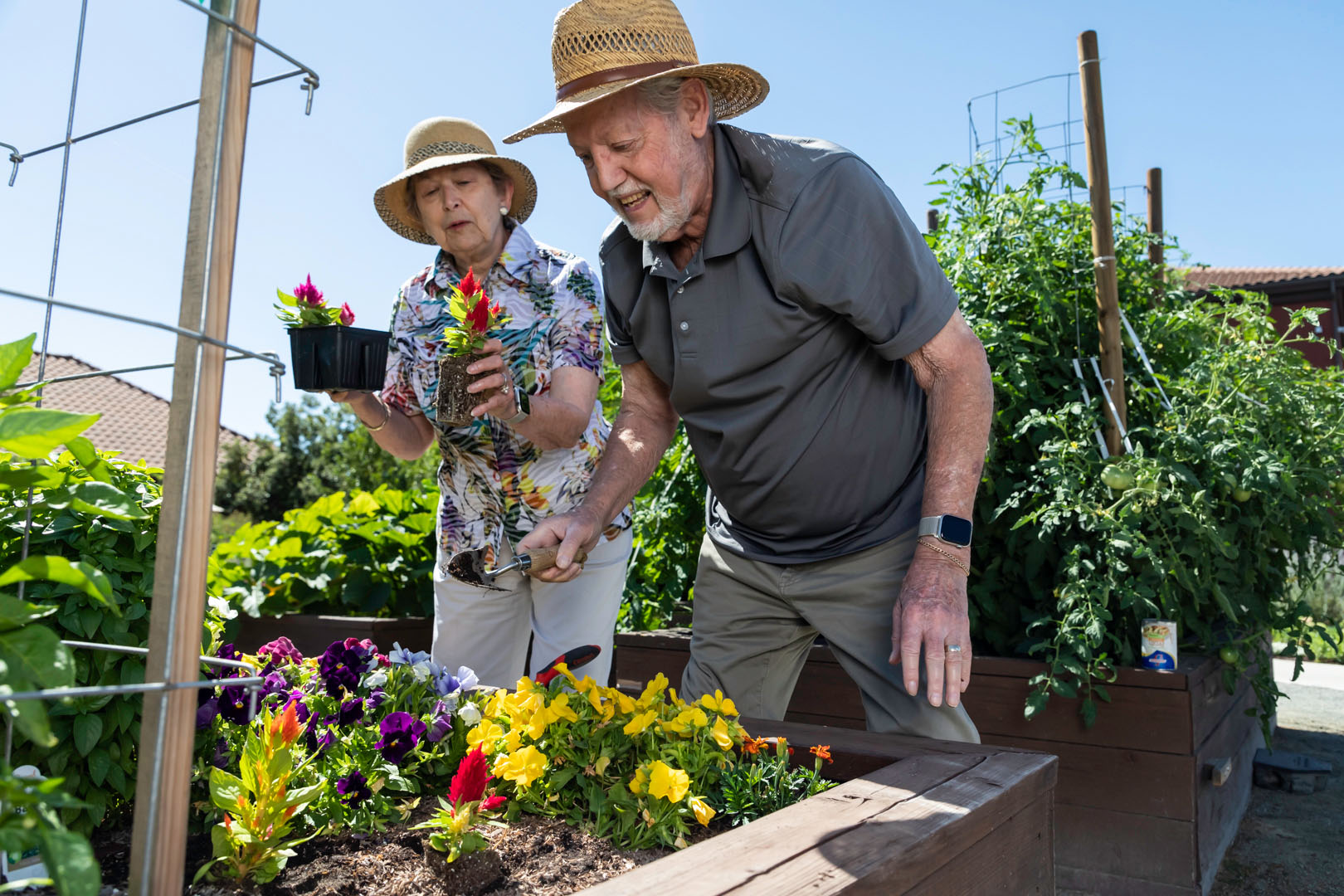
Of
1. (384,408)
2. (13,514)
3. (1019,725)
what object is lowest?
(1019,725)

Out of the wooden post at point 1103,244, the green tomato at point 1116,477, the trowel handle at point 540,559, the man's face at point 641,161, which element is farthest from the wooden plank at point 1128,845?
the man's face at point 641,161

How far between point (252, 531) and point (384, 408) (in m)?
2.45

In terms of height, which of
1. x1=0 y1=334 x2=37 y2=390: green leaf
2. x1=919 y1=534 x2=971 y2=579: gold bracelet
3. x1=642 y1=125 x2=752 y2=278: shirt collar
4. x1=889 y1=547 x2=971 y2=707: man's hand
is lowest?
x1=889 y1=547 x2=971 y2=707: man's hand

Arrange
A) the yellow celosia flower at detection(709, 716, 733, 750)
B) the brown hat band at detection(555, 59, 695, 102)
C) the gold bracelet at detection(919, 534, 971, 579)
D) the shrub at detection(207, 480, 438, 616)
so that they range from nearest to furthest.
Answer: the yellow celosia flower at detection(709, 716, 733, 750)
the gold bracelet at detection(919, 534, 971, 579)
the brown hat band at detection(555, 59, 695, 102)
the shrub at detection(207, 480, 438, 616)

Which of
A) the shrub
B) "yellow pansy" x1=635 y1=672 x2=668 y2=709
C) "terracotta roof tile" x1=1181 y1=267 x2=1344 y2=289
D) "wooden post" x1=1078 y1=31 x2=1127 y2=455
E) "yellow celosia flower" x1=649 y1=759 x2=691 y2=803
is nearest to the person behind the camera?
"yellow celosia flower" x1=649 y1=759 x2=691 y2=803

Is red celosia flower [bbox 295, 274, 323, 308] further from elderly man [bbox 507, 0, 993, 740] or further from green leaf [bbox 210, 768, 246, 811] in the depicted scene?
green leaf [bbox 210, 768, 246, 811]

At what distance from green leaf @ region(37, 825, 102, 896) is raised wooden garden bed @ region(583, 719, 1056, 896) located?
1.45 feet

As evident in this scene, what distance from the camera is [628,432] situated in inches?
89.9

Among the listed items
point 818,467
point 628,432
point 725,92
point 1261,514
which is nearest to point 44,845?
point 818,467

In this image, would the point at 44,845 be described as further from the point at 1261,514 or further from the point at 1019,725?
the point at 1261,514

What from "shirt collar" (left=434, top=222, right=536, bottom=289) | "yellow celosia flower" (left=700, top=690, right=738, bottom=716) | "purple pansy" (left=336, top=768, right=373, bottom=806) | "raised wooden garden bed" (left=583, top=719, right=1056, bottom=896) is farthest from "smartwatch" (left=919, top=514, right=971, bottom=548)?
"shirt collar" (left=434, top=222, right=536, bottom=289)

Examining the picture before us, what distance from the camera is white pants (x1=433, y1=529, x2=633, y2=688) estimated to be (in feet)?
8.19

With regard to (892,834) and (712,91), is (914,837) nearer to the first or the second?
(892,834)

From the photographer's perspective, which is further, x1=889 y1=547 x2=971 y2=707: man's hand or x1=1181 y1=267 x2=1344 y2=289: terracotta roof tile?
x1=1181 y1=267 x2=1344 y2=289: terracotta roof tile
